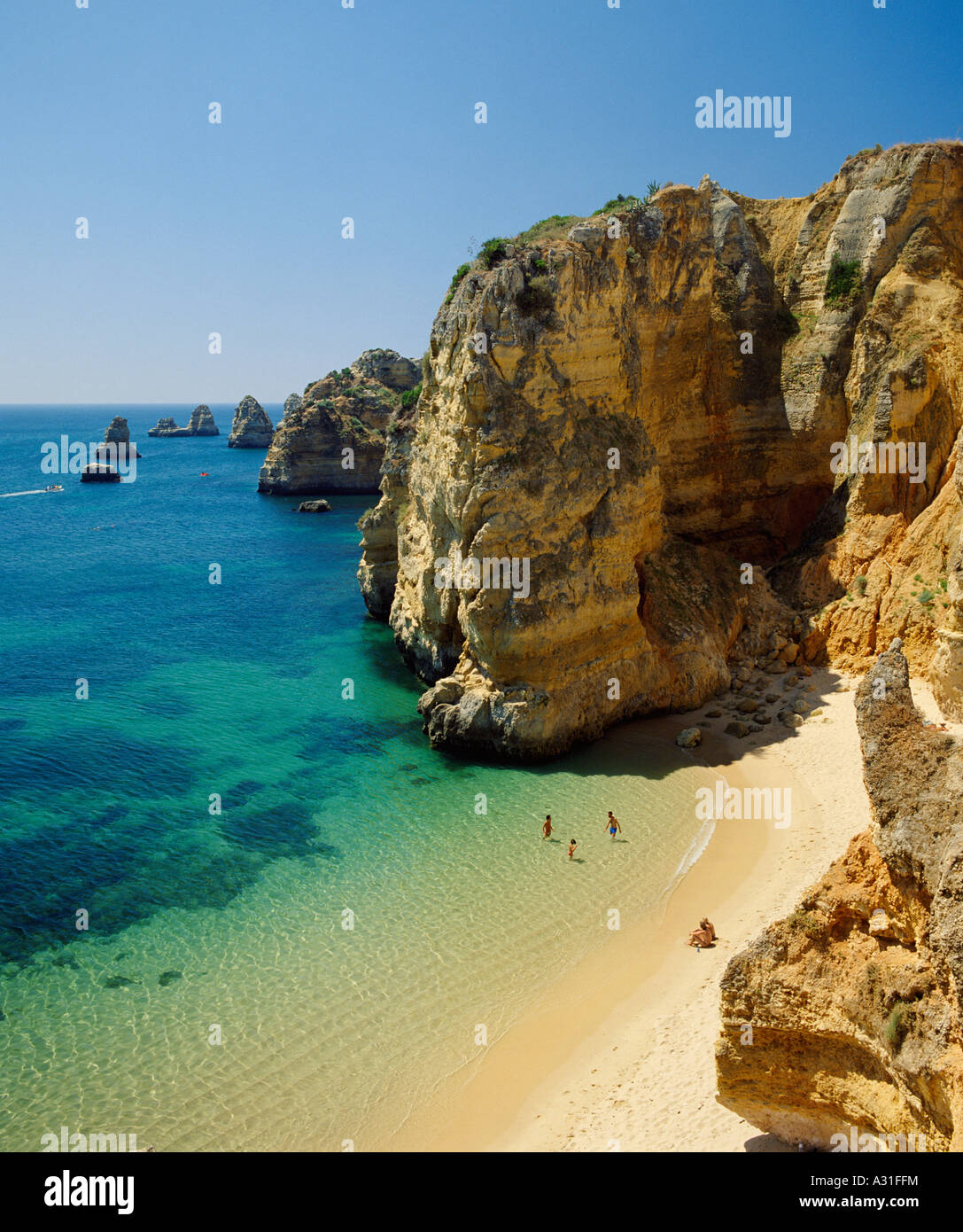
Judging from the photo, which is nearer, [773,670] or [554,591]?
[554,591]

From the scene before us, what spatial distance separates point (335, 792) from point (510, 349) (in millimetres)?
14166

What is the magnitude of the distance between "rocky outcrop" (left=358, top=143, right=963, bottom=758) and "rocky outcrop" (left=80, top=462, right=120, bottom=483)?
7752cm

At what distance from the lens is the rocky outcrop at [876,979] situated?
24.2 feet

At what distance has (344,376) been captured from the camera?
9794cm

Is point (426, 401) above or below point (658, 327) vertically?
below

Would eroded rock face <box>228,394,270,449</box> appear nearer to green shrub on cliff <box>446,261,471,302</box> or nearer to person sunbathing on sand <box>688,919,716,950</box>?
green shrub on cliff <box>446,261,471,302</box>

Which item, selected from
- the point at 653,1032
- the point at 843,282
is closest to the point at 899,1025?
the point at 653,1032

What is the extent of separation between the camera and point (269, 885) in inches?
791

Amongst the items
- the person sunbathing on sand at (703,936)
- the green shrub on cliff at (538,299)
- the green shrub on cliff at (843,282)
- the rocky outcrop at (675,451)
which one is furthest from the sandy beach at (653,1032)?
the green shrub on cliff at (843,282)

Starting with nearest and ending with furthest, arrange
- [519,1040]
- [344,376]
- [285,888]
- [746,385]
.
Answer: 1. [519,1040]
2. [285,888]
3. [746,385]
4. [344,376]

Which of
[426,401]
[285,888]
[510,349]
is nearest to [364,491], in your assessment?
[426,401]

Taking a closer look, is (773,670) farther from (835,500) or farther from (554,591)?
(554,591)
